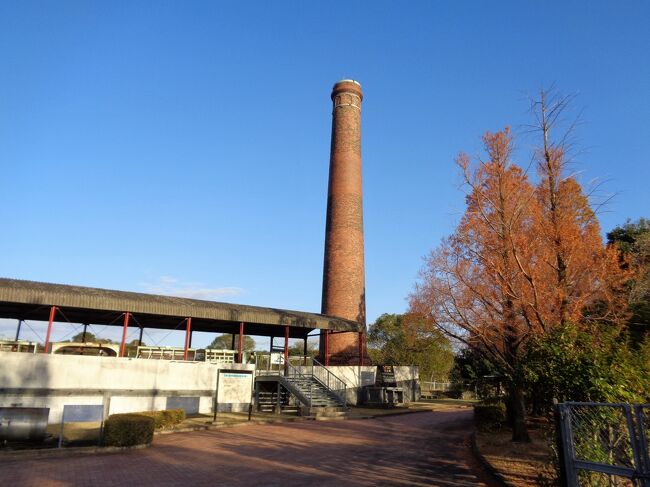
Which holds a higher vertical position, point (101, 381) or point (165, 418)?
point (101, 381)

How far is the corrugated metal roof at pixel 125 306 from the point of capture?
19938 mm

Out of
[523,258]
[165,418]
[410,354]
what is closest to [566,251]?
[523,258]

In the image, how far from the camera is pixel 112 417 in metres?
13.4

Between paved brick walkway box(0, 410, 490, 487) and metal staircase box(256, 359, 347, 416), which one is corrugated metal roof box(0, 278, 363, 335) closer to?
metal staircase box(256, 359, 347, 416)

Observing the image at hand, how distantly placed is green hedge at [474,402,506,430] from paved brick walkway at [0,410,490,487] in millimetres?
1002

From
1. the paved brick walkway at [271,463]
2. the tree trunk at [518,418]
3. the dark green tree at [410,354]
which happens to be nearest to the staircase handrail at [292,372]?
the paved brick walkway at [271,463]

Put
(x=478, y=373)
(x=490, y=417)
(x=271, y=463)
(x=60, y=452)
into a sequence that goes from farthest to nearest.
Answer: (x=478, y=373)
(x=490, y=417)
(x=60, y=452)
(x=271, y=463)

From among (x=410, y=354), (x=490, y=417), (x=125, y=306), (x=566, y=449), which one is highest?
(x=125, y=306)

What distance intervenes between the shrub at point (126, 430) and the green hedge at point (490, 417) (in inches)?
429

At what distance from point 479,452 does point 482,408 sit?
6.31 meters

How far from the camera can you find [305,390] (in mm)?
24344

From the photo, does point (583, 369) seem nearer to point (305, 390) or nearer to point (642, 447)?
point (642, 447)

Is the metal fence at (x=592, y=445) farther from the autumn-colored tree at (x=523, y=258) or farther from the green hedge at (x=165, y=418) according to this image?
the green hedge at (x=165, y=418)

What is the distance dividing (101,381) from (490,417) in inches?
572
